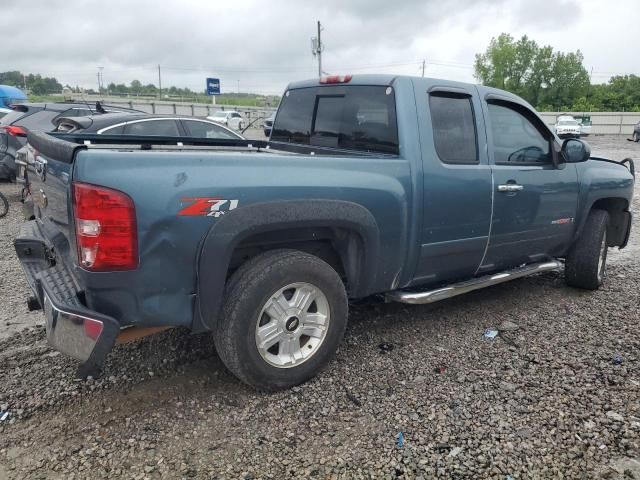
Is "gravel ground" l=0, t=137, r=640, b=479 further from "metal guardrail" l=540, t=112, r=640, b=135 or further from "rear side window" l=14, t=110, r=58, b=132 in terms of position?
"metal guardrail" l=540, t=112, r=640, b=135

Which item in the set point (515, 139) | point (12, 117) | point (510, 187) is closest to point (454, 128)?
point (510, 187)

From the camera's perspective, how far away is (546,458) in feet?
8.41

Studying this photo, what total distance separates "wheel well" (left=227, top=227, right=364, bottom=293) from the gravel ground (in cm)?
67

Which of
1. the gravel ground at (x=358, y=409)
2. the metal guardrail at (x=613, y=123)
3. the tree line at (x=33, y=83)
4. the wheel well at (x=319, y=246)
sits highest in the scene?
the tree line at (x=33, y=83)

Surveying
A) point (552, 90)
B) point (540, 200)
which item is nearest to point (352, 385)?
point (540, 200)

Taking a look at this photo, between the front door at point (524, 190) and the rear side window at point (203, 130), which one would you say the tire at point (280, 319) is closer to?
the front door at point (524, 190)

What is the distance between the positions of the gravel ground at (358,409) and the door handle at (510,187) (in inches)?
43.6

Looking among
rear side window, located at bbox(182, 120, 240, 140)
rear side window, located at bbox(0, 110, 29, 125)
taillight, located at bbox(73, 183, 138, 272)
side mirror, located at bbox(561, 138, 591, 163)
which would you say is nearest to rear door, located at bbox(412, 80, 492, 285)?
side mirror, located at bbox(561, 138, 591, 163)

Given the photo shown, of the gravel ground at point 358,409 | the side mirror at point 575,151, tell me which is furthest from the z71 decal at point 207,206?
the side mirror at point 575,151

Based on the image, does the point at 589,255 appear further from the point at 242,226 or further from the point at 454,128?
the point at 242,226

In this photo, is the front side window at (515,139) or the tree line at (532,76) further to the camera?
the tree line at (532,76)

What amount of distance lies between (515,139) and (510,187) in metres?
0.54

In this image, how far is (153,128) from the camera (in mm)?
8227

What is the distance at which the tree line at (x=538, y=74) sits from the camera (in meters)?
71.5
